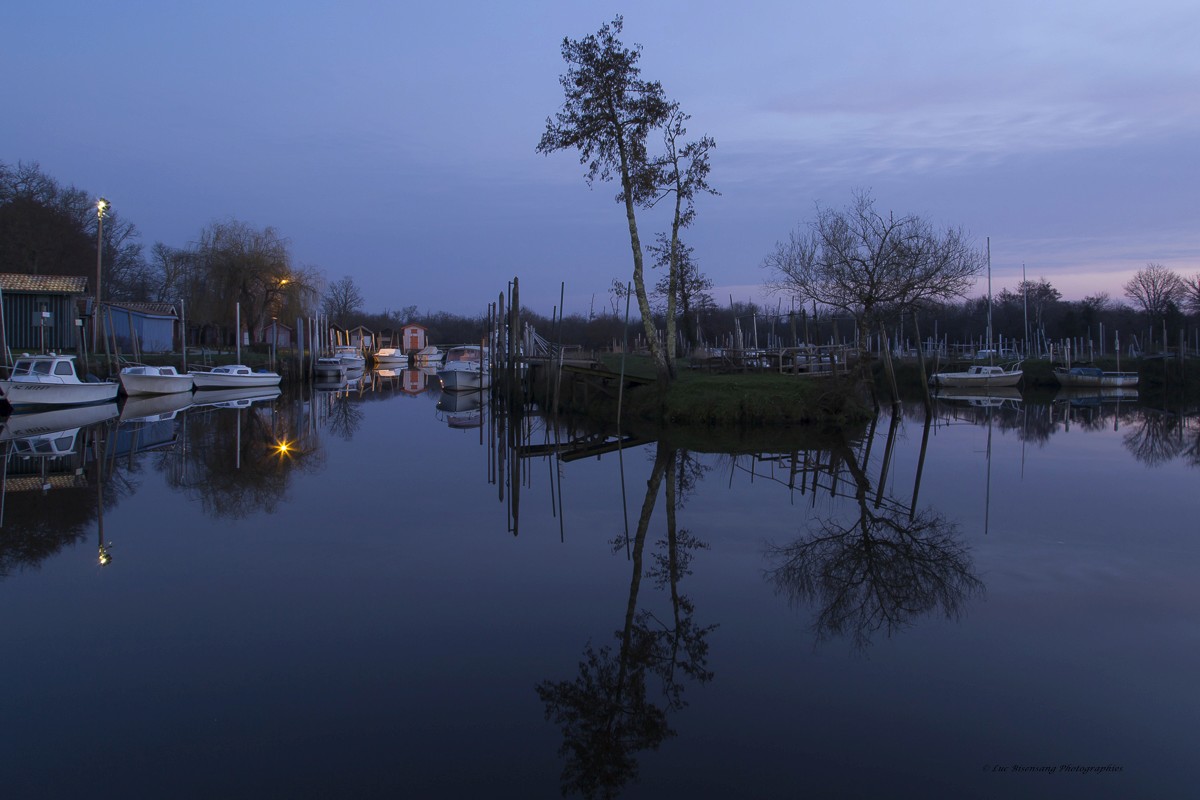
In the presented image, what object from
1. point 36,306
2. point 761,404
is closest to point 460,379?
point 36,306

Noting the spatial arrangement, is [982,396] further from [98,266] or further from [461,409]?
[98,266]

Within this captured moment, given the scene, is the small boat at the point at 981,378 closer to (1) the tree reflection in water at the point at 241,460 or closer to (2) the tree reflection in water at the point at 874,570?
(1) the tree reflection in water at the point at 241,460

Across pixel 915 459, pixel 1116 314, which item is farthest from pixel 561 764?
pixel 1116 314

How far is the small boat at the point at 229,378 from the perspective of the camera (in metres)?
37.7

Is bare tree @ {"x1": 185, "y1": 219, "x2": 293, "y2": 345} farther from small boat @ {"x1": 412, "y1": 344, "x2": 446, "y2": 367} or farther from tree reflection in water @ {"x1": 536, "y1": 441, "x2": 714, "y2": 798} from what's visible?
tree reflection in water @ {"x1": 536, "y1": 441, "x2": 714, "y2": 798}

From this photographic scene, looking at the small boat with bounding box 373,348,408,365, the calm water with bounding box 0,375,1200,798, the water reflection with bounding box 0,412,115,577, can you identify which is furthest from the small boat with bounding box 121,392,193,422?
the small boat with bounding box 373,348,408,365

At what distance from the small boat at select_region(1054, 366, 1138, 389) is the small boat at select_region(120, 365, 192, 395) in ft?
136

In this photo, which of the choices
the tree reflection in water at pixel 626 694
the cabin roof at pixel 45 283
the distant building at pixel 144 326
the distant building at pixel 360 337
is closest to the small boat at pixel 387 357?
the distant building at pixel 360 337

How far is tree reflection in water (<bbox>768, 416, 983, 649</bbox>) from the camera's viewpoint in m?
7.03

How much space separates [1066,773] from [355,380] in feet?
180

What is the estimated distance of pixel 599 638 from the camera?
6.43m

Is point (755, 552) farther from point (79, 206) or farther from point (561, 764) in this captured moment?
point (79, 206)

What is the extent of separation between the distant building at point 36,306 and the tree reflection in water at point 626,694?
121ft

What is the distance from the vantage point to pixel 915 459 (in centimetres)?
1673
